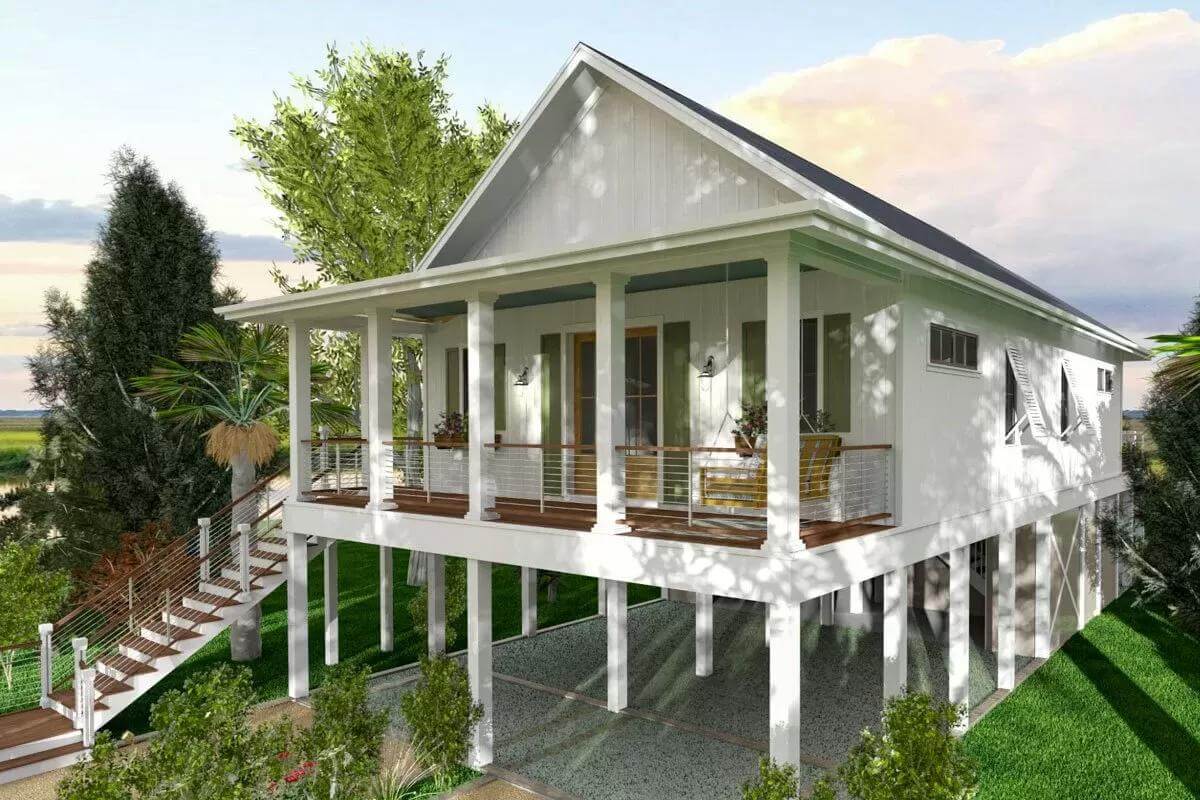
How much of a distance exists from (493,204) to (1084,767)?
10878mm

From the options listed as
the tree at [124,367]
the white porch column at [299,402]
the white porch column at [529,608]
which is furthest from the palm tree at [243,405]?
the tree at [124,367]

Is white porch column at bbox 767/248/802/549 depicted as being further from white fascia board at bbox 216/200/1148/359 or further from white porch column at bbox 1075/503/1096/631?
white porch column at bbox 1075/503/1096/631

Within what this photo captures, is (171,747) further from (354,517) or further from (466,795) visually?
(354,517)

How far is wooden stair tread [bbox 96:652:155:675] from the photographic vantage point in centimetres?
1195

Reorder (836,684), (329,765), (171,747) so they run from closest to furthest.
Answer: (171,747)
(329,765)
(836,684)

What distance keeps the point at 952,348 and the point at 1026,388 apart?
9.59 feet

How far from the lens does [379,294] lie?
10.9 metres

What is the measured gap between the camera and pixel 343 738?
27.6 ft

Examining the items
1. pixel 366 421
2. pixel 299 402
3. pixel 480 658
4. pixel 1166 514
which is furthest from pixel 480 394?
pixel 1166 514

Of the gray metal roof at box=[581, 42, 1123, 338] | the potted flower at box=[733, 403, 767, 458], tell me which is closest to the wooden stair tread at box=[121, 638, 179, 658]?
the potted flower at box=[733, 403, 767, 458]

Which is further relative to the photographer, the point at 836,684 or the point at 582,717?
the point at 836,684

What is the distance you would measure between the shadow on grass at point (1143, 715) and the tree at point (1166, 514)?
9.28 ft

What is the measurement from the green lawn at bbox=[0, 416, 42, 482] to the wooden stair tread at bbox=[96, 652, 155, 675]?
12.3 m

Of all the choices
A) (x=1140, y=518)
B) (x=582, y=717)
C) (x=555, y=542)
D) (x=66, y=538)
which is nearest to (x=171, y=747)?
(x=555, y=542)
